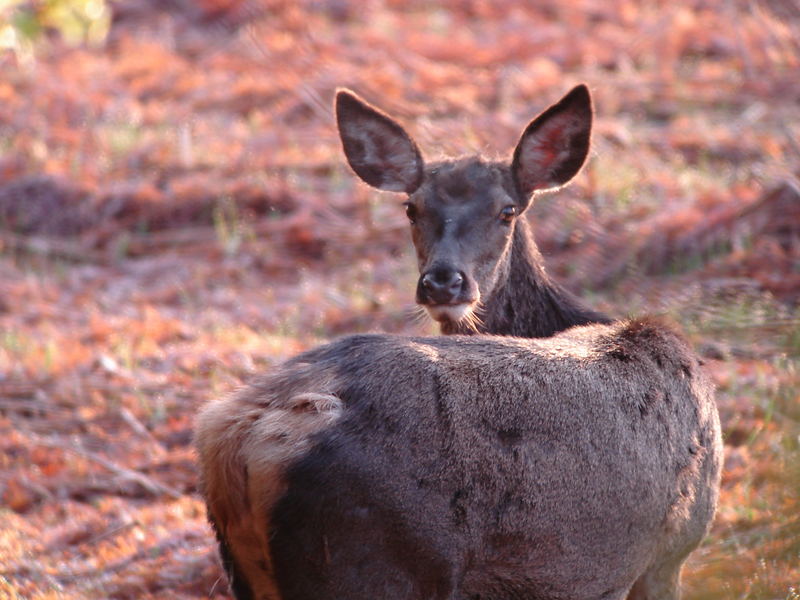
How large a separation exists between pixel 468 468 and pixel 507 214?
8.57 ft

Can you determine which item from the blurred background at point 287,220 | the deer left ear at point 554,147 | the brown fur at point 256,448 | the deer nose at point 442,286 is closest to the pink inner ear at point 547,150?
the deer left ear at point 554,147

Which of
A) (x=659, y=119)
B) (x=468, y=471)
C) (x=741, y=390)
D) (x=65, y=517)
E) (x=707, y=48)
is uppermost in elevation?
(x=707, y=48)

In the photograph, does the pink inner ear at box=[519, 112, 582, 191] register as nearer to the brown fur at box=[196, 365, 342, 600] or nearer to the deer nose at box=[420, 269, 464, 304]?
the deer nose at box=[420, 269, 464, 304]

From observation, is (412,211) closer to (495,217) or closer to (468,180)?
(468,180)

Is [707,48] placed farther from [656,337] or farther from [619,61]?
[656,337]

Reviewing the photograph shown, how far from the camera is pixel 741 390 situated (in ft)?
25.0

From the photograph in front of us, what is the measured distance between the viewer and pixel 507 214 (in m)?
6.39

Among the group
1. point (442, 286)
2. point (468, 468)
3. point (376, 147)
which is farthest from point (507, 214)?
point (468, 468)

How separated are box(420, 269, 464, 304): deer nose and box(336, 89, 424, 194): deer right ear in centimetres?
104

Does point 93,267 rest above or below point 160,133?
below

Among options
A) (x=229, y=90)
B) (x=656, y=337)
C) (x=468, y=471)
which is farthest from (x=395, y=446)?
(x=229, y=90)

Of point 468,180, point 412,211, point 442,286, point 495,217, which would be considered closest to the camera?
point 442,286

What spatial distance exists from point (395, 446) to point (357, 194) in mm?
8975

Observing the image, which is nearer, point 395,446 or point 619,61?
point 395,446
